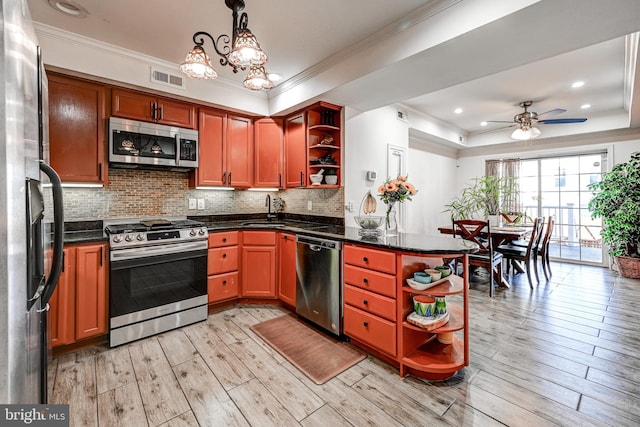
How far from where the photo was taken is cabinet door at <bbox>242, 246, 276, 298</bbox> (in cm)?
340

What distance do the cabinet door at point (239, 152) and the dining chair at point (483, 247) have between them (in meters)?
2.98

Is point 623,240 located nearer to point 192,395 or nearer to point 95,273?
point 192,395

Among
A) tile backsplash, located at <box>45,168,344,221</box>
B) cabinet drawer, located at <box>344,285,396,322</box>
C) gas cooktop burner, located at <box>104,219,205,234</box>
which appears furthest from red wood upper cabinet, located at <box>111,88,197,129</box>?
cabinet drawer, located at <box>344,285,396,322</box>

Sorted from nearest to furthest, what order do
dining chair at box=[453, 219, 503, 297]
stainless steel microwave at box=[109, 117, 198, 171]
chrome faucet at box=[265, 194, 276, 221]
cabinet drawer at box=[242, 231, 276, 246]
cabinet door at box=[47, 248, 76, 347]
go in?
cabinet door at box=[47, 248, 76, 347] < stainless steel microwave at box=[109, 117, 198, 171] < cabinet drawer at box=[242, 231, 276, 246] < dining chair at box=[453, 219, 503, 297] < chrome faucet at box=[265, 194, 276, 221]

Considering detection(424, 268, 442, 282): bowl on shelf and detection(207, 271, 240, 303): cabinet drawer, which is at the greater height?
detection(424, 268, 442, 282): bowl on shelf

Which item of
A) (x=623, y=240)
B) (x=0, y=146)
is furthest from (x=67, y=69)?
(x=623, y=240)

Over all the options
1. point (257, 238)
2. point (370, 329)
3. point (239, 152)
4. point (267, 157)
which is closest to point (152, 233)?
point (257, 238)

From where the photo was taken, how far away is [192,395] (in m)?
1.89

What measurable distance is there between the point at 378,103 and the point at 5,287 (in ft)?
11.1

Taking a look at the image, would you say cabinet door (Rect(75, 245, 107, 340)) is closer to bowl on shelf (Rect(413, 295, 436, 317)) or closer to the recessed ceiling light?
the recessed ceiling light

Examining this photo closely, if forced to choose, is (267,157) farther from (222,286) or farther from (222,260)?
(222,286)

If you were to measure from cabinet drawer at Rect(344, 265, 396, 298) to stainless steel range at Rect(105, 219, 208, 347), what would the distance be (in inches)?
62.0

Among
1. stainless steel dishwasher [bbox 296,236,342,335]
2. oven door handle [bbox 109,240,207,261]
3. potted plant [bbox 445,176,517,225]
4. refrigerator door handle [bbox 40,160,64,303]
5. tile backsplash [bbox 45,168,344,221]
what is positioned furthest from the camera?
potted plant [bbox 445,176,517,225]

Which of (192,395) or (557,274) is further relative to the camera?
(557,274)
